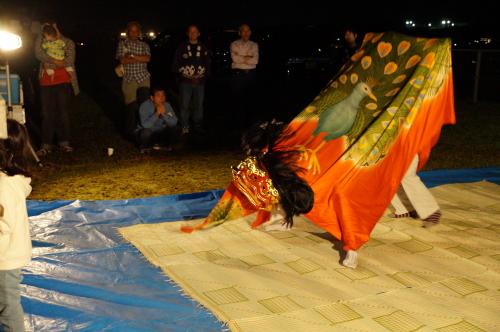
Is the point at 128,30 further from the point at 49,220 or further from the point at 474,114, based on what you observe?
the point at 474,114

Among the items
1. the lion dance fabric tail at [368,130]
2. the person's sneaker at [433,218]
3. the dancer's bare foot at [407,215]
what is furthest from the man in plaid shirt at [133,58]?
the person's sneaker at [433,218]

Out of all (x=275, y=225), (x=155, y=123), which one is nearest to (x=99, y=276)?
(x=275, y=225)

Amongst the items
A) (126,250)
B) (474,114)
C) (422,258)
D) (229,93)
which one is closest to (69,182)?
(126,250)

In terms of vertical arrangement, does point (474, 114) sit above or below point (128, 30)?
below

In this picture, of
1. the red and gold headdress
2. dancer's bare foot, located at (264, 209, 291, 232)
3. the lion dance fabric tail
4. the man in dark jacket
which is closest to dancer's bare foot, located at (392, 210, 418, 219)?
the lion dance fabric tail

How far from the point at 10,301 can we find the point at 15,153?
593mm

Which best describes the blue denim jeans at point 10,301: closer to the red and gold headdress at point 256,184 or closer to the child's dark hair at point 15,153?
the child's dark hair at point 15,153

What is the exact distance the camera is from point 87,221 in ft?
14.4

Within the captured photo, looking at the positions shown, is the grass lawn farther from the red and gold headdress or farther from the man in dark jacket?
the red and gold headdress

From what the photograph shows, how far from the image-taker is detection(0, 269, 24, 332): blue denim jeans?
2.42 metres

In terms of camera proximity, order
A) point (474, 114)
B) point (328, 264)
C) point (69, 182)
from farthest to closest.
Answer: point (474, 114) → point (69, 182) → point (328, 264)

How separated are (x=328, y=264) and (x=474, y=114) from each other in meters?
7.74

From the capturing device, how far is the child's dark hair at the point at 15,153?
93.4 inches

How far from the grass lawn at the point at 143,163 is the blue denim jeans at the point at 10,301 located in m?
2.05
